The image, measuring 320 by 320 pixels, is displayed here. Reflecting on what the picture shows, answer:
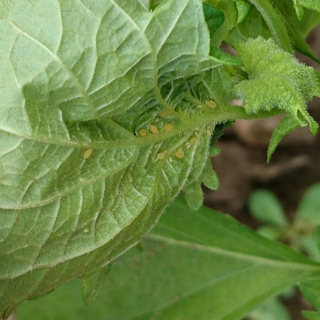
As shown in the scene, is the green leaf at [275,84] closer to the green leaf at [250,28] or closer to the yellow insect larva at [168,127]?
the yellow insect larva at [168,127]

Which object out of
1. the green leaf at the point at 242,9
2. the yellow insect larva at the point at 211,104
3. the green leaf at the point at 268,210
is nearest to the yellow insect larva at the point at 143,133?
the yellow insect larva at the point at 211,104

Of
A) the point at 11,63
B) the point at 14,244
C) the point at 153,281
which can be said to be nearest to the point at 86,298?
the point at 14,244

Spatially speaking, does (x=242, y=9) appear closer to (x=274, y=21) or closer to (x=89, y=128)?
(x=274, y=21)

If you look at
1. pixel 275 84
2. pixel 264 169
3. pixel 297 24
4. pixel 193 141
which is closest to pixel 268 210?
pixel 264 169

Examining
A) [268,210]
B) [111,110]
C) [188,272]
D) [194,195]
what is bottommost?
[268,210]

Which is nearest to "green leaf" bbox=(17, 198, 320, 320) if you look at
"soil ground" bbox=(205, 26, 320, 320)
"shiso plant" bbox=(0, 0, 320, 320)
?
"shiso plant" bbox=(0, 0, 320, 320)

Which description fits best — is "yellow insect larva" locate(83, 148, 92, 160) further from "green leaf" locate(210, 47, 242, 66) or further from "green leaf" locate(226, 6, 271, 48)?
"green leaf" locate(226, 6, 271, 48)

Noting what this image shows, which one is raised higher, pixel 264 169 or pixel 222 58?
pixel 222 58
